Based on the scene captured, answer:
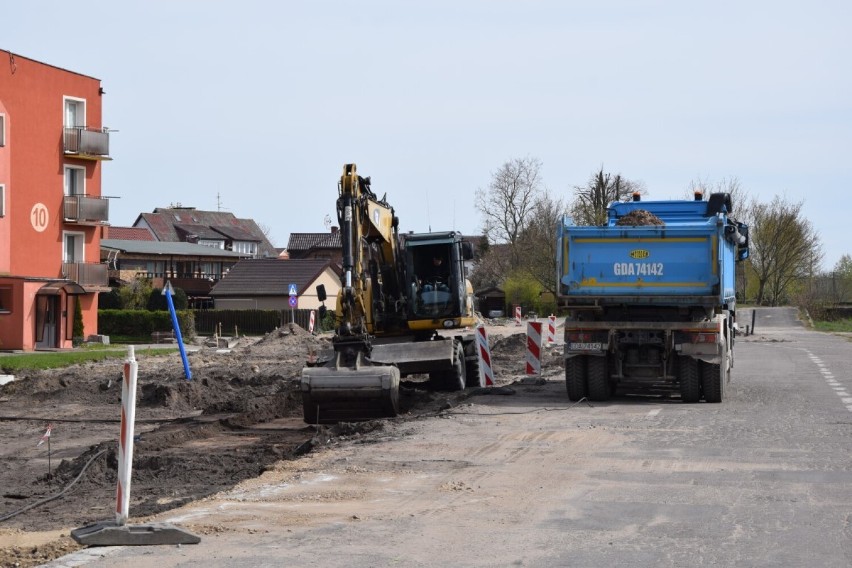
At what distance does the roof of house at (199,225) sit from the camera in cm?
11656

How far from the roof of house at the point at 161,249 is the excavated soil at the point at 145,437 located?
183ft

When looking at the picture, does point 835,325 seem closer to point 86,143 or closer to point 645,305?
point 86,143

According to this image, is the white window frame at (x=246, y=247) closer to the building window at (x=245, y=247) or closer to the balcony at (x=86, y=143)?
the building window at (x=245, y=247)

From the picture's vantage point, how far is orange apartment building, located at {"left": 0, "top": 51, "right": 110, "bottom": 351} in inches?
1907

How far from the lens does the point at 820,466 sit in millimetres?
11500

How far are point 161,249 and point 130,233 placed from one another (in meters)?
19.2

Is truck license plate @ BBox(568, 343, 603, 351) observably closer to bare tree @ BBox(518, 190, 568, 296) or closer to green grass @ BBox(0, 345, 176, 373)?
green grass @ BBox(0, 345, 176, 373)

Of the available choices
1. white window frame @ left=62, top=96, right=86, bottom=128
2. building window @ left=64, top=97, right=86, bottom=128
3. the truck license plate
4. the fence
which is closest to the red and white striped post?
the truck license plate

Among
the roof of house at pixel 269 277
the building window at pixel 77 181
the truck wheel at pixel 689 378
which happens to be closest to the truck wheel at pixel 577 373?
the truck wheel at pixel 689 378

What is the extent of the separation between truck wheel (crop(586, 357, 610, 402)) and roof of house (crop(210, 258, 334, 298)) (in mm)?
58072

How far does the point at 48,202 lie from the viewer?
51.6 meters

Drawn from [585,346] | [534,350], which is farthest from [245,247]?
[585,346]

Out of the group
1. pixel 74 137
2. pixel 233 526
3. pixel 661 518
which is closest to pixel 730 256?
pixel 661 518

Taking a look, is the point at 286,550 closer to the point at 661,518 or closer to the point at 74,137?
the point at 661,518
